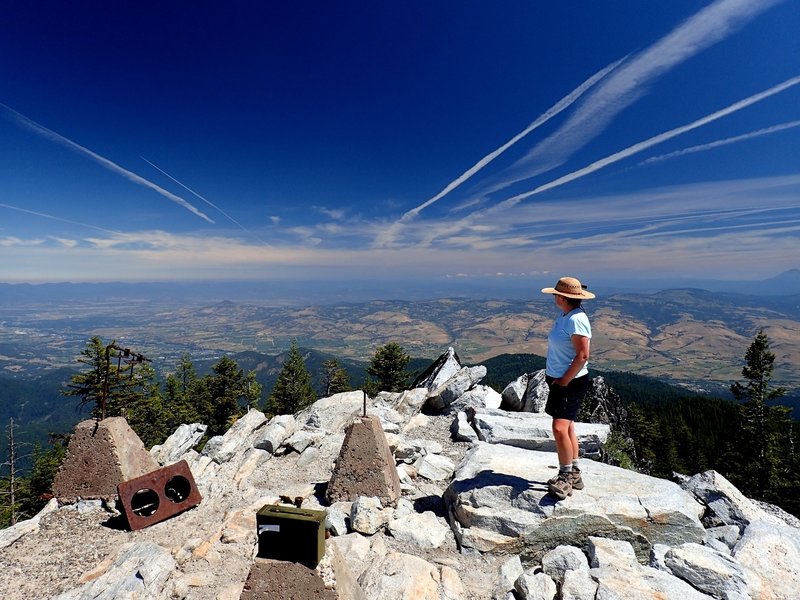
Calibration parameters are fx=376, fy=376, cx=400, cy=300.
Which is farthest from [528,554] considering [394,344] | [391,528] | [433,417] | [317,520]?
[394,344]

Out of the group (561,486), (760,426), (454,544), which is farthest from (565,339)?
(760,426)

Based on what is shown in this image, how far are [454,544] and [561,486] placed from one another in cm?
213

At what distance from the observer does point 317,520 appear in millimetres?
3598

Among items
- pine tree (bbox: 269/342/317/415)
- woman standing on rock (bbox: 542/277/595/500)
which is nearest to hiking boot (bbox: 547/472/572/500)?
woman standing on rock (bbox: 542/277/595/500)

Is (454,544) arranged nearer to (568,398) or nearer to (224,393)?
(568,398)

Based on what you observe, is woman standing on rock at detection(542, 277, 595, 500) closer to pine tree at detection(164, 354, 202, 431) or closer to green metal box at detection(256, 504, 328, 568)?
green metal box at detection(256, 504, 328, 568)

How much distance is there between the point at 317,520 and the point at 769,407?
42485mm

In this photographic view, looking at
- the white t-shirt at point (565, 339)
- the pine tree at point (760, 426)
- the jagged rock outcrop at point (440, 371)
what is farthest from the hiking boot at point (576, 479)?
the pine tree at point (760, 426)

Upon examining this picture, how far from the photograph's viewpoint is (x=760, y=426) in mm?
31188

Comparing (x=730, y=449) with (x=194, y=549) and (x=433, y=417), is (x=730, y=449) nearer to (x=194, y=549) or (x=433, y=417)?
(x=433, y=417)

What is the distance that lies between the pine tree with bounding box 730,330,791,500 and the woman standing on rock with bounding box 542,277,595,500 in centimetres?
3463

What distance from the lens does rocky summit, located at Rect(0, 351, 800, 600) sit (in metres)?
5.06

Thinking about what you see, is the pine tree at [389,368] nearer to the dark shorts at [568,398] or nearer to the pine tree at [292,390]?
the pine tree at [292,390]

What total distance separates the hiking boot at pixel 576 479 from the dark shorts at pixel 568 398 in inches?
42.7
